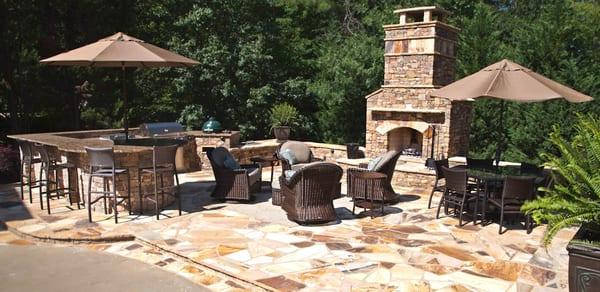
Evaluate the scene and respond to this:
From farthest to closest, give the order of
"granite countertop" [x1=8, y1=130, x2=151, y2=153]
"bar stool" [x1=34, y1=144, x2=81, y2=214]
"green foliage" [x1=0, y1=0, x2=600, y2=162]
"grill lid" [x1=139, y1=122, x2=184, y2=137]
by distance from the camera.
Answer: "green foliage" [x1=0, y1=0, x2=600, y2=162] < "grill lid" [x1=139, y1=122, x2=184, y2=137] < "bar stool" [x1=34, y1=144, x2=81, y2=214] < "granite countertop" [x1=8, y1=130, x2=151, y2=153]

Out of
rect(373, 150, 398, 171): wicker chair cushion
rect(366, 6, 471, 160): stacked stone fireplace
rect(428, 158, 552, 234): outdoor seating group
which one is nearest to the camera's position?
rect(428, 158, 552, 234): outdoor seating group

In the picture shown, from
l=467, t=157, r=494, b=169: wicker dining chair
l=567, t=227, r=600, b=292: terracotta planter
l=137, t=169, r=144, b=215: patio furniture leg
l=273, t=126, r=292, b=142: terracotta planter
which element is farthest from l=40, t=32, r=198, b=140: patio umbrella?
l=273, t=126, r=292, b=142: terracotta planter

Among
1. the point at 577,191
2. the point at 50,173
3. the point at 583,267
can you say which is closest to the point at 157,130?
the point at 50,173

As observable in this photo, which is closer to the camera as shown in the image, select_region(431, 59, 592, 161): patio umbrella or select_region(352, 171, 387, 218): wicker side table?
select_region(431, 59, 592, 161): patio umbrella

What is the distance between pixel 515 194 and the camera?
5.84 meters

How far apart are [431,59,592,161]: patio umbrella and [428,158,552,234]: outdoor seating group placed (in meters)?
1.03

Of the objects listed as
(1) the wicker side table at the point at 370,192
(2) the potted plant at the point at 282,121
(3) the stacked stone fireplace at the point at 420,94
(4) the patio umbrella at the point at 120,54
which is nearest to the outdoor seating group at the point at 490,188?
(1) the wicker side table at the point at 370,192

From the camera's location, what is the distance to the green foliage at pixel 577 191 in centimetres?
324

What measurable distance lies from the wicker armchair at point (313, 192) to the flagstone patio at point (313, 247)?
0.16 m

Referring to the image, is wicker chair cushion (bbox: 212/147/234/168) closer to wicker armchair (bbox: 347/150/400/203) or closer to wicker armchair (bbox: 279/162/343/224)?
wicker armchair (bbox: 279/162/343/224)

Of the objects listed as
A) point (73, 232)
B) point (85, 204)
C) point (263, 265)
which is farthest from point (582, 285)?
point (85, 204)

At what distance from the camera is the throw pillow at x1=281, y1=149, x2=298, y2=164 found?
26.9 ft

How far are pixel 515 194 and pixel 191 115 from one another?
10.0 m

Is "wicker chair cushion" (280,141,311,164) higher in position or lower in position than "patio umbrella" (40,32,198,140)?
lower
